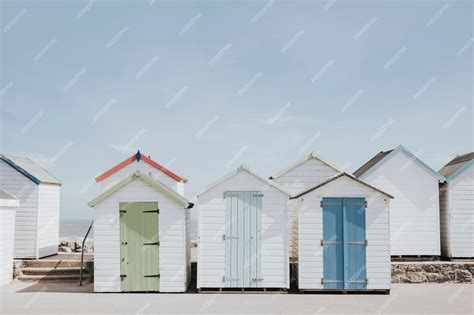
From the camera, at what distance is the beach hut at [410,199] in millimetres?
17828

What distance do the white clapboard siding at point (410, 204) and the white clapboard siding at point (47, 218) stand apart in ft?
36.8

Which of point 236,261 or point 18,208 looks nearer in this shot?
point 236,261

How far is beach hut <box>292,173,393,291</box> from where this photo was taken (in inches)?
572

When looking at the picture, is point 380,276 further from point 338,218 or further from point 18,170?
point 18,170

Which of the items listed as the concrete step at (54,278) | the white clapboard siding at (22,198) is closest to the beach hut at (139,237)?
the concrete step at (54,278)

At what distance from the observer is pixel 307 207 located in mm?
14703

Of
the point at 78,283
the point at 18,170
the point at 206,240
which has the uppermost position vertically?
the point at 18,170

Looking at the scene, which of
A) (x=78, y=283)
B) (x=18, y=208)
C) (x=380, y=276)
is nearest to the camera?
(x=380, y=276)

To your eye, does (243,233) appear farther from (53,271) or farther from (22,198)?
(22,198)

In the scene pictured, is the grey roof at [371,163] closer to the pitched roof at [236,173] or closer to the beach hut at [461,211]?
the beach hut at [461,211]

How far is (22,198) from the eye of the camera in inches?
736

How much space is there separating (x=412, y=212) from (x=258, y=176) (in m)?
6.37

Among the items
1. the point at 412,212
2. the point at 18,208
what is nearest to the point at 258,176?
the point at 412,212

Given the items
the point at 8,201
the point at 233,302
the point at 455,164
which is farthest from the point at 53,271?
the point at 455,164
